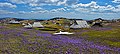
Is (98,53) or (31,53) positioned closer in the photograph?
(31,53)

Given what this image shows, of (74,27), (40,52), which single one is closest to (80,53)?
(40,52)

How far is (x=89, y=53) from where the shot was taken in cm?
1780

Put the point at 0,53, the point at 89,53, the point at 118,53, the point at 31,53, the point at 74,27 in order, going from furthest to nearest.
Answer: the point at 74,27, the point at 118,53, the point at 89,53, the point at 31,53, the point at 0,53

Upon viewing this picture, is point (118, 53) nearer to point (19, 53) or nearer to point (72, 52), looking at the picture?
point (72, 52)

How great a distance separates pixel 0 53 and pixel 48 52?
11.5ft

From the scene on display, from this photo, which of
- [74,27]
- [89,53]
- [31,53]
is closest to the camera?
[31,53]

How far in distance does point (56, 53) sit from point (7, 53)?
3.38m

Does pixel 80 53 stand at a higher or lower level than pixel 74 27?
higher

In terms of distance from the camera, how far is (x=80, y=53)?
17.3 meters

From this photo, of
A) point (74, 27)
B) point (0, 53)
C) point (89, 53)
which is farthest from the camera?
point (74, 27)

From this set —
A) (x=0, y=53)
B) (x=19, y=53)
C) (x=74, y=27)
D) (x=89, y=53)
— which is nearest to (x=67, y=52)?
(x=89, y=53)

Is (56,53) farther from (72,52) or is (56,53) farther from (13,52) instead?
(13,52)

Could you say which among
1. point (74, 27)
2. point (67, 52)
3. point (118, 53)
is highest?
point (67, 52)

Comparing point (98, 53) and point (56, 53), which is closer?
point (56, 53)
